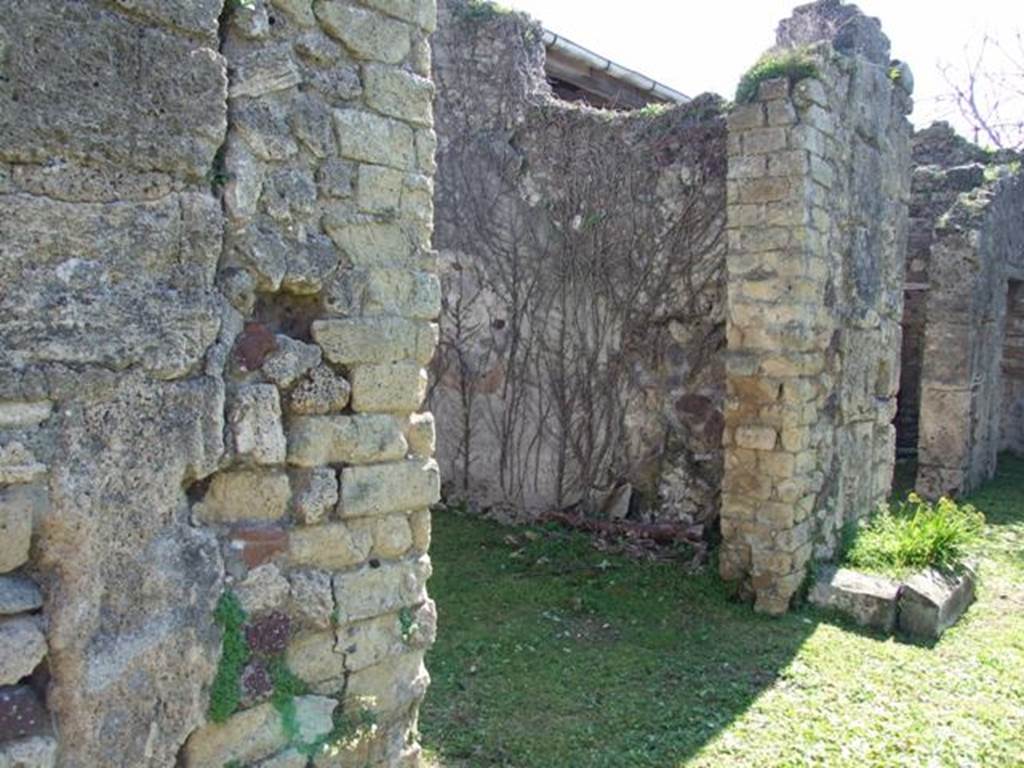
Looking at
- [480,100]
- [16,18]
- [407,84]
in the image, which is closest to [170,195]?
[16,18]

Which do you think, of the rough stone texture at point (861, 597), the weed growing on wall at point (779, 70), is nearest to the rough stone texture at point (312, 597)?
the rough stone texture at point (861, 597)

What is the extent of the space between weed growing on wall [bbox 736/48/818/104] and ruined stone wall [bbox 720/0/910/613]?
0.21ft

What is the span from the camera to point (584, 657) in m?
4.77

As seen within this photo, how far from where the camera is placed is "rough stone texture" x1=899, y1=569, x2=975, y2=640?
523 cm

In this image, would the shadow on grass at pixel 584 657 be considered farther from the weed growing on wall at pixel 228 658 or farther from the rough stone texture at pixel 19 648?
the rough stone texture at pixel 19 648

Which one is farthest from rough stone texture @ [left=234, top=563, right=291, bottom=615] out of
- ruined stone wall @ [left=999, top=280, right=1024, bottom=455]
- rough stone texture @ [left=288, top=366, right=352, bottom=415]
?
ruined stone wall @ [left=999, top=280, right=1024, bottom=455]

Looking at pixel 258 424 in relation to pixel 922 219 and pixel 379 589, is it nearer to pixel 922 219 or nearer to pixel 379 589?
pixel 379 589

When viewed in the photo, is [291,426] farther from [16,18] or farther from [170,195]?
[16,18]

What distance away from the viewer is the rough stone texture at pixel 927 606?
5.23m

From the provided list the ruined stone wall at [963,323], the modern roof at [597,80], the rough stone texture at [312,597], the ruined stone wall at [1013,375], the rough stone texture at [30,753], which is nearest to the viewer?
the rough stone texture at [30,753]

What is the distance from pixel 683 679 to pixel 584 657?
0.54m

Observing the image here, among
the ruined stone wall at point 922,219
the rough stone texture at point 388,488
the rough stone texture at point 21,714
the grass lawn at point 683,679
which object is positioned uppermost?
the ruined stone wall at point 922,219

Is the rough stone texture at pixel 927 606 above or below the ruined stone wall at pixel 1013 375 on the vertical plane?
below

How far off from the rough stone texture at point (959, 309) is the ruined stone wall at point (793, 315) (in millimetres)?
3448
